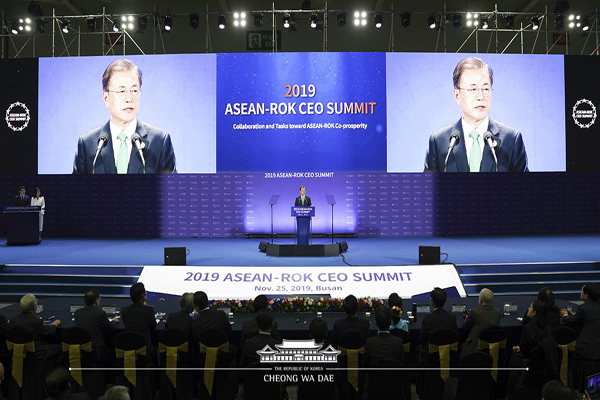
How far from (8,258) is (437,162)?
10.9m

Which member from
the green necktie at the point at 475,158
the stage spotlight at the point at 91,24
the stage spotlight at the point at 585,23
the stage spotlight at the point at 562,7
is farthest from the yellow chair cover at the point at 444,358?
the stage spotlight at the point at 91,24

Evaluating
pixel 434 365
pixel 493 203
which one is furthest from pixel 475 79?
pixel 434 365

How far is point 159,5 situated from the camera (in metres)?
17.1

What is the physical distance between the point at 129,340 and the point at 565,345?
13.2 ft

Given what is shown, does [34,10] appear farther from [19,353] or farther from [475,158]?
[475,158]

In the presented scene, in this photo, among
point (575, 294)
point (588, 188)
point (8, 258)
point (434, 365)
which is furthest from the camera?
point (588, 188)

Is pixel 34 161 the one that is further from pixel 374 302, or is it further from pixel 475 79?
pixel 475 79

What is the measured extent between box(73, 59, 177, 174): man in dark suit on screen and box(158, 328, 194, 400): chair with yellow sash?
9411 mm

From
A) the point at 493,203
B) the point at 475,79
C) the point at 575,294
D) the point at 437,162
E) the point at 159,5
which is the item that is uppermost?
the point at 159,5

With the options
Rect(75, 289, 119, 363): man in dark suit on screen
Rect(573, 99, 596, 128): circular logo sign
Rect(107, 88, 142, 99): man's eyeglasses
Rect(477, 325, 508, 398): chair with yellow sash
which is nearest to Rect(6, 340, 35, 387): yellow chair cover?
Rect(75, 289, 119, 363): man in dark suit on screen

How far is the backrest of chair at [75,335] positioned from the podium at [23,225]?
8684 mm

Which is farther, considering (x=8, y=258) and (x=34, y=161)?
(x=34, y=161)

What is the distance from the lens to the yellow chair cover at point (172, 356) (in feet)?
14.4

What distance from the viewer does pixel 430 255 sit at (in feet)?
29.2
